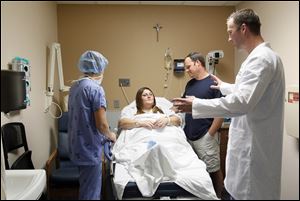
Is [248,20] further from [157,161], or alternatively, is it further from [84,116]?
[157,161]

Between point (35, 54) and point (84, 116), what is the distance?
0.33 m

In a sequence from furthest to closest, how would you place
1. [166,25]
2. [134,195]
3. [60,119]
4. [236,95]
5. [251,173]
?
[166,25] → [134,195] → [60,119] → [251,173] → [236,95]

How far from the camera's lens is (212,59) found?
59.5 inches

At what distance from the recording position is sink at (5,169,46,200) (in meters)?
0.89

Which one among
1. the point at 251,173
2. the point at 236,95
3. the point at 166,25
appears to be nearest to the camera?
the point at 236,95

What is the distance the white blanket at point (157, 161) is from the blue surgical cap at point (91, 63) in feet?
1.57

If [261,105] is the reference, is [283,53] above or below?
above

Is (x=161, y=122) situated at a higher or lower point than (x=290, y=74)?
lower

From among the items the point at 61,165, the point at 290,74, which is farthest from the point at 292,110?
the point at 61,165

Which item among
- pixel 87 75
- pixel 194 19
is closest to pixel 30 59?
pixel 87 75

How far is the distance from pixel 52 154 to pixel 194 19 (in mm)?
1002

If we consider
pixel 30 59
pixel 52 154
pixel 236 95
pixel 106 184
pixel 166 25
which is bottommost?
pixel 106 184

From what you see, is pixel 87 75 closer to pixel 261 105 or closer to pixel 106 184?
pixel 106 184

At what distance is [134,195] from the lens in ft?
4.31
